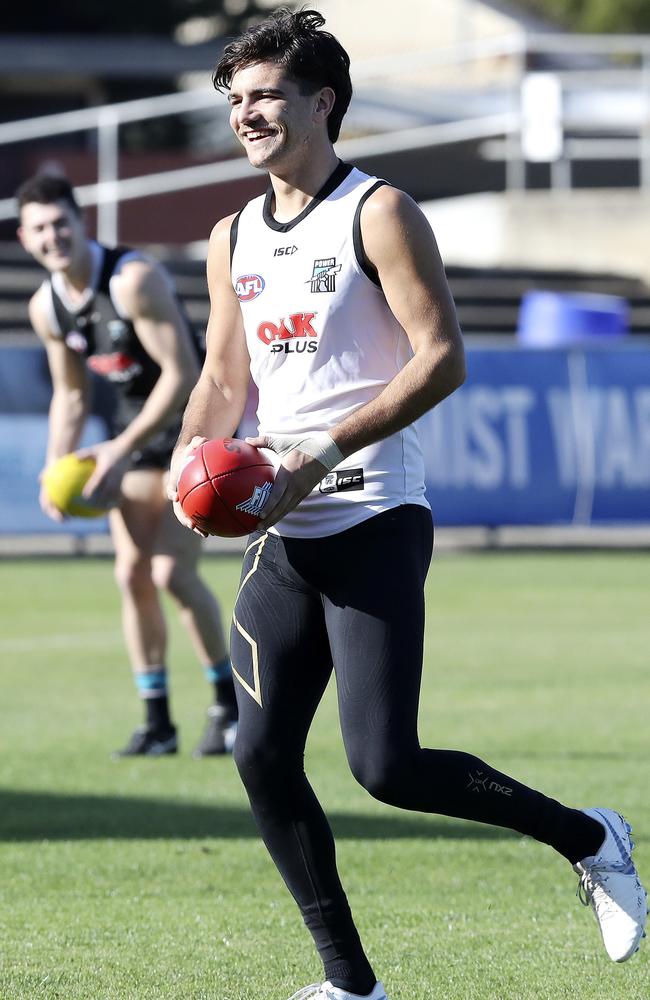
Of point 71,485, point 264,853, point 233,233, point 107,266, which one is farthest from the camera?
point 107,266

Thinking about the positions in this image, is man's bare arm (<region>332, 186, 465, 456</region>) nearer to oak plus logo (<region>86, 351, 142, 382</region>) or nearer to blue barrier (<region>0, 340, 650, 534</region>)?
oak plus logo (<region>86, 351, 142, 382</region>)

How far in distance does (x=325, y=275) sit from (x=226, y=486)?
579 millimetres

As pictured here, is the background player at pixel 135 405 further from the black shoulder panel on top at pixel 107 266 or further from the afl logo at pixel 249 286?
the afl logo at pixel 249 286

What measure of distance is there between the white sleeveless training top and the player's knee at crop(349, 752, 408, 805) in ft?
1.82

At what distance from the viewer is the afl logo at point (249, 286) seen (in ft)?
14.3

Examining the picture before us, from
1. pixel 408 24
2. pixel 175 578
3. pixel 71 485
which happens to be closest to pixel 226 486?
pixel 71 485

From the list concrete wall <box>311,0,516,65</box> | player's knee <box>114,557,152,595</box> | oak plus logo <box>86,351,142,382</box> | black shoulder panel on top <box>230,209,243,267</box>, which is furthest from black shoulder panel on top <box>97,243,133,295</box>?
concrete wall <box>311,0,516,65</box>

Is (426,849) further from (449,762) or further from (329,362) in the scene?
(329,362)

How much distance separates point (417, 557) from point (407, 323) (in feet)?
1.88

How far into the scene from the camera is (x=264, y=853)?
624 centimetres

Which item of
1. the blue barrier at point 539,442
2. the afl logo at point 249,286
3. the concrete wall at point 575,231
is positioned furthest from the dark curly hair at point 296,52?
the concrete wall at point 575,231

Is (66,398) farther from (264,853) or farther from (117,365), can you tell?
(264,853)

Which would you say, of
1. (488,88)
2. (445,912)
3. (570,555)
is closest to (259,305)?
(445,912)

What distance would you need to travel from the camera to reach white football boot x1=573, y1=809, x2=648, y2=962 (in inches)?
171
